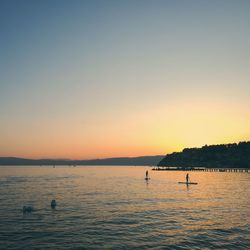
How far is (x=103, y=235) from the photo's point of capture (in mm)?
26797

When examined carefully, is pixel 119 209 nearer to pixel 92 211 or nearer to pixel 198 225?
pixel 92 211

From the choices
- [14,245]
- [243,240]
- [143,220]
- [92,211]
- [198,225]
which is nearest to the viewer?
[14,245]

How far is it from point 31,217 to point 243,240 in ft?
73.9

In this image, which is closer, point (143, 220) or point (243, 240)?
point (243, 240)

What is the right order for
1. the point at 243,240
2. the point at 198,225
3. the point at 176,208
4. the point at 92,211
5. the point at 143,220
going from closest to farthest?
1. the point at 243,240
2. the point at 198,225
3. the point at 143,220
4. the point at 92,211
5. the point at 176,208

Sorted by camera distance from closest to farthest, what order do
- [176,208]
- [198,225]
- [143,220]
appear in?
[198,225] → [143,220] → [176,208]

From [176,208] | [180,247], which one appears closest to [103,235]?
[180,247]

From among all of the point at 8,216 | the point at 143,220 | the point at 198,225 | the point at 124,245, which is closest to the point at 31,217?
the point at 8,216

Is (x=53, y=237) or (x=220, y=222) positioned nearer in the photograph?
(x=53, y=237)

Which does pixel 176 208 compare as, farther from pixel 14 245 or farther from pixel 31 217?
pixel 14 245

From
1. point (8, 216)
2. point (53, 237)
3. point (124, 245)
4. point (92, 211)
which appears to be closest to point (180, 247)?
point (124, 245)

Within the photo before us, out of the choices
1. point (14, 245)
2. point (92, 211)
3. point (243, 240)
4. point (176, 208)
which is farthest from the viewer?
point (176, 208)

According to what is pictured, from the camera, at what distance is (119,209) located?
Answer: 41125 mm

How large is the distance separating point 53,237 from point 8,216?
1199 cm
